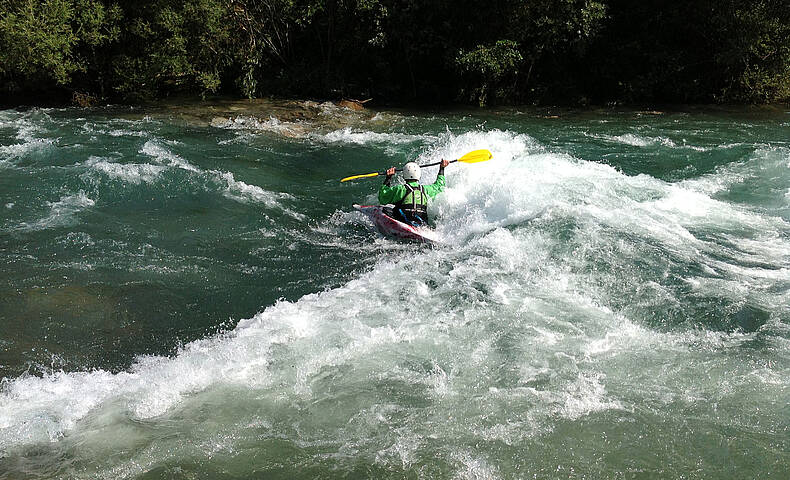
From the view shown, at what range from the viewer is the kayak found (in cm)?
754

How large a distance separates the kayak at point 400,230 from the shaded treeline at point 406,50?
7.82 m

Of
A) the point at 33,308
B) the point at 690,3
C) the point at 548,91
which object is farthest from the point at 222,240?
the point at 690,3

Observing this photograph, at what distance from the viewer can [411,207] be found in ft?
25.8

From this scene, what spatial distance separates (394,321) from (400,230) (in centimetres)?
216

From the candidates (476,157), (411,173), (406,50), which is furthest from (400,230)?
(406,50)

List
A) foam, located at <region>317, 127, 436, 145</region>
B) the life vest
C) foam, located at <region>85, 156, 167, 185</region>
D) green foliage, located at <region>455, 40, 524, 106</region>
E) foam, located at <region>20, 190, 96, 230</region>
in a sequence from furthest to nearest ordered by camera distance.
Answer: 1. green foliage, located at <region>455, 40, 524, 106</region>
2. foam, located at <region>317, 127, 436, 145</region>
3. foam, located at <region>85, 156, 167, 185</region>
4. the life vest
5. foam, located at <region>20, 190, 96, 230</region>

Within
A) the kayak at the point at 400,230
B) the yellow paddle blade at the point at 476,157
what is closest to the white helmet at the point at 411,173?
the kayak at the point at 400,230

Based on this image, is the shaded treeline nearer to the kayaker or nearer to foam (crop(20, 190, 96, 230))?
foam (crop(20, 190, 96, 230))

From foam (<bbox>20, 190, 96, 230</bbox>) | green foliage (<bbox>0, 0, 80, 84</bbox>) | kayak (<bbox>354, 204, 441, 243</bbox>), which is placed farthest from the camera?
green foliage (<bbox>0, 0, 80, 84</bbox>)

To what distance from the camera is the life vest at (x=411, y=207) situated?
784 cm

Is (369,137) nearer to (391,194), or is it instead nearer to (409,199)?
(391,194)

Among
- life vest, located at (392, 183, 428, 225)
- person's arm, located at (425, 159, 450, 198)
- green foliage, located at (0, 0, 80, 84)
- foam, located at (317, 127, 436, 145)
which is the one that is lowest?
life vest, located at (392, 183, 428, 225)

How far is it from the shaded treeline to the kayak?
7815mm

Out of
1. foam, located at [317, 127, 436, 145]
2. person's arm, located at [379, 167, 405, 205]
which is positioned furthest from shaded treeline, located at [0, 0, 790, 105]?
person's arm, located at [379, 167, 405, 205]
